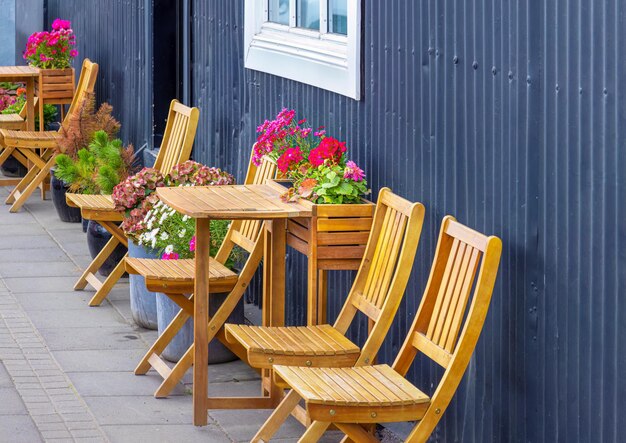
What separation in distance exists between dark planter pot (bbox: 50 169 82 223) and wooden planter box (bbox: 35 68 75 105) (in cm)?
128

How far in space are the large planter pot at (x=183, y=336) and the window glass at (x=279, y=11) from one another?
178 centimetres

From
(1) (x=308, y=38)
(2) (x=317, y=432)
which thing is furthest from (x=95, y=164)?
(2) (x=317, y=432)

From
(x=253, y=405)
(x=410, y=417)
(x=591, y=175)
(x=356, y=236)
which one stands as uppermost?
(x=591, y=175)

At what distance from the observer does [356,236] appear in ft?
17.8

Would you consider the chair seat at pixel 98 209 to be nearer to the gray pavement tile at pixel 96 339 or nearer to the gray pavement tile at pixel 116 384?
the gray pavement tile at pixel 96 339

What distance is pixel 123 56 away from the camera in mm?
10773

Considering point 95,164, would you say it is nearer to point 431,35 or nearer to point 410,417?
point 431,35

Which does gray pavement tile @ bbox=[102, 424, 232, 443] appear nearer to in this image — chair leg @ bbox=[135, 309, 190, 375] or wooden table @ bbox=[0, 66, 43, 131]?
chair leg @ bbox=[135, 309, 190, 375]

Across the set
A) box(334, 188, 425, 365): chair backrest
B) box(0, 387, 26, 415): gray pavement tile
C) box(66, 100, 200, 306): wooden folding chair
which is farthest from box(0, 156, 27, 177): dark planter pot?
box(334, 188, 425, 365): chair backrest

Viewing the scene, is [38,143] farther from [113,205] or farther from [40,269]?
[113,205]

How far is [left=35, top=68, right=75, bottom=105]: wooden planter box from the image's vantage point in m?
11.4

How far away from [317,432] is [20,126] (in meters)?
7.93

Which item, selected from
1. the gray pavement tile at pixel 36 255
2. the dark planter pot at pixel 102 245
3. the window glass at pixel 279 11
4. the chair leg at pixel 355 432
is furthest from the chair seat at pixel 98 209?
the chair leg at pixel 355 432

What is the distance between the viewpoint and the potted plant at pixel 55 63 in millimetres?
11328
